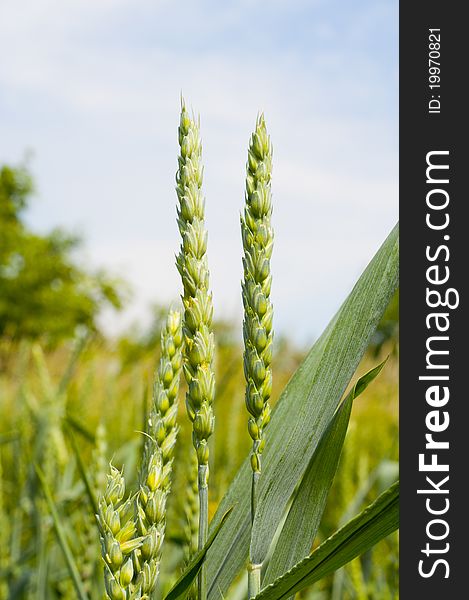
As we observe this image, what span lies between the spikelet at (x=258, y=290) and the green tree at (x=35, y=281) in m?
16.3

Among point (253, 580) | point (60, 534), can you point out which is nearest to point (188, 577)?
point (253, 580)

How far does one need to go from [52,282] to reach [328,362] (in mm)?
17798

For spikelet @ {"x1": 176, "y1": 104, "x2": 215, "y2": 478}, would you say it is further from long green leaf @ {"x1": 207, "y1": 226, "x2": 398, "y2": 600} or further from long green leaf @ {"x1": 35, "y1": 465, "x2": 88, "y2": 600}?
long green leaf @ {"x1": 35, "y1": 465, "x2": 88, "y2": 600}

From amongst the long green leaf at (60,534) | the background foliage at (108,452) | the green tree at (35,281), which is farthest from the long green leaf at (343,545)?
the green tree at (35,281)

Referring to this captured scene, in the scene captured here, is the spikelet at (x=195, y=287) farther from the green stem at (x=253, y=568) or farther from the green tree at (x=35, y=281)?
the green tree at (x=35, y=281)

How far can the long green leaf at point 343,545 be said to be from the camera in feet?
0.93

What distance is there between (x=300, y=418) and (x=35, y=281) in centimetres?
1687

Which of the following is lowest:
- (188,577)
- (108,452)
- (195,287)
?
(188,577)

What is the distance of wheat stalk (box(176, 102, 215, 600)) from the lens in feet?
0.95

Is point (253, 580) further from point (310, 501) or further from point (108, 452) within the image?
point (108, 452)

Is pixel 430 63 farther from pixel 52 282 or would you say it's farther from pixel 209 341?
pixel 52 282

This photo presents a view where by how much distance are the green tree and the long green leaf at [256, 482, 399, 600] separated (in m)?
16.3

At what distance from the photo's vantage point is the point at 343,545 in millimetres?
294

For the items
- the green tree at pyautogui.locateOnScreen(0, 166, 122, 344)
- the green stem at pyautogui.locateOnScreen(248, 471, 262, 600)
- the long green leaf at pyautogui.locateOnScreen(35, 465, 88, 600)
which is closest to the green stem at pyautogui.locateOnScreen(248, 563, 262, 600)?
the green stem at pyautogui.locateOnScreen(248, 471, 262, 600)
